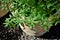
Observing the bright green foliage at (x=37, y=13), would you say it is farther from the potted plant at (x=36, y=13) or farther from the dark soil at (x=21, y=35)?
the dark soil at (x=21, y=35)

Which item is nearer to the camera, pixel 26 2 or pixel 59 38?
pixel 26 2

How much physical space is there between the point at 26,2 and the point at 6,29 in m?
0.53

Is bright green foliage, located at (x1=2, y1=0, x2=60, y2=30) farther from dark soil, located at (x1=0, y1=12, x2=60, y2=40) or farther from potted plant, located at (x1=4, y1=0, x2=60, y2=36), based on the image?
dark soil, located at (x1=0, y1=12, x2=60, y2=40)

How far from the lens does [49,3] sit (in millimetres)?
1252

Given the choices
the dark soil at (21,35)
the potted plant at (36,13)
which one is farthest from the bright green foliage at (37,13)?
the dark soil at (21,35)

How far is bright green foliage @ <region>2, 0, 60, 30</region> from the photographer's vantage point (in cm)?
123

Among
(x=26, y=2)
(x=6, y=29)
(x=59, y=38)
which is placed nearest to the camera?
(x=26, y=2)

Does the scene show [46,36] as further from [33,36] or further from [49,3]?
[49,3]

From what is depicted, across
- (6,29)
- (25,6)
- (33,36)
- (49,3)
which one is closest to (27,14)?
(25,6)

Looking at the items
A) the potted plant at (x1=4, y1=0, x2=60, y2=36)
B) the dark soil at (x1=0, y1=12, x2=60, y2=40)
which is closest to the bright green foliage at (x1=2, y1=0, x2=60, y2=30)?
the potted plant at (x1=4, y1=0, x2=60, y2=36)

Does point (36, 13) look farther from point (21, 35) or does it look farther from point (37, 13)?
point (21, 35)

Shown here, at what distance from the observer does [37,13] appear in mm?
1253

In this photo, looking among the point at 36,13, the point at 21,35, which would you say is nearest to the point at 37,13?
the point at 36,13

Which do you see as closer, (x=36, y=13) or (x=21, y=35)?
(x=36, y=13)
